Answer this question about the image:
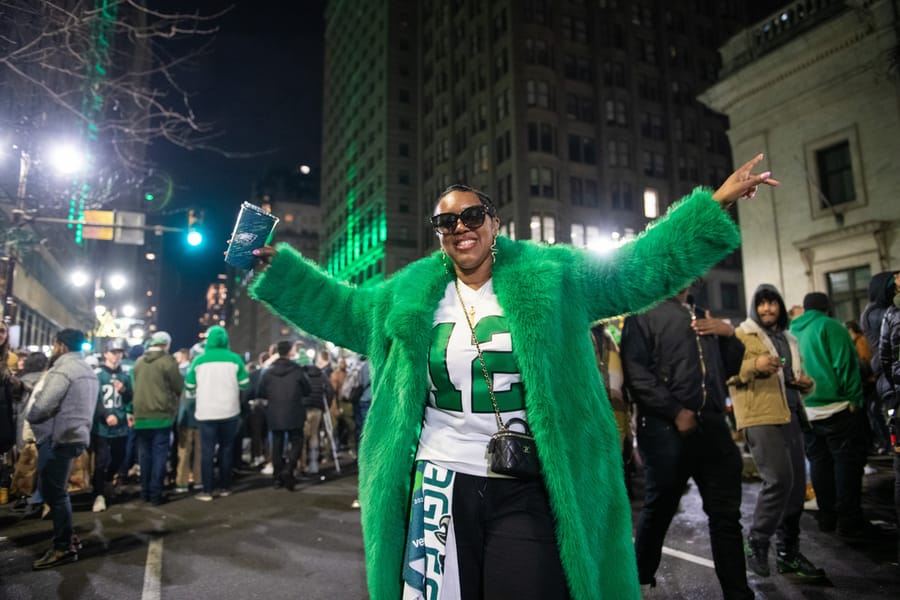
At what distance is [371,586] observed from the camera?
2342mm

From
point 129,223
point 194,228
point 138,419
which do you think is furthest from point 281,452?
point 194,228

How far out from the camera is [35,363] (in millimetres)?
8547

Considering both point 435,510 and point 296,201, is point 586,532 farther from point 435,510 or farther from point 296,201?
point 296,201

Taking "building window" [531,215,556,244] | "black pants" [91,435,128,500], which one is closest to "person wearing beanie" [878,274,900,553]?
"black pants" [91,435,128,500]

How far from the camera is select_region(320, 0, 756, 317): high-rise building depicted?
46.8 metres

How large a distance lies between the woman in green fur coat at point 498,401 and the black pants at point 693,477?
1859mm

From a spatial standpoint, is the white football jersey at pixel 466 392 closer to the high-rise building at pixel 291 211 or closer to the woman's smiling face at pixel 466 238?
the woman's smiling face at pixel 466 238

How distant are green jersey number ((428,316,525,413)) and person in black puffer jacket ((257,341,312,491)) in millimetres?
7973

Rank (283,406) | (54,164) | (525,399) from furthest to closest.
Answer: (54,164), (283,406), (525,399)

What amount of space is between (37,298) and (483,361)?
1132 inches

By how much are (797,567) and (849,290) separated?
15.5 metres

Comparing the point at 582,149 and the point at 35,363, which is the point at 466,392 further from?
the point at 582,149

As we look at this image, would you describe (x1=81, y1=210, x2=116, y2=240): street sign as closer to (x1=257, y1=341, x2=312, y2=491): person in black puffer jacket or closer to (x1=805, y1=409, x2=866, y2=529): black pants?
(x1=257, y1=341, x2=312, y2=491): person in black puffer jacket

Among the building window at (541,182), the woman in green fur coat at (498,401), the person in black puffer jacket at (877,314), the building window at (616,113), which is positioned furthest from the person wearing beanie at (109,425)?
the building window at (616,113)
